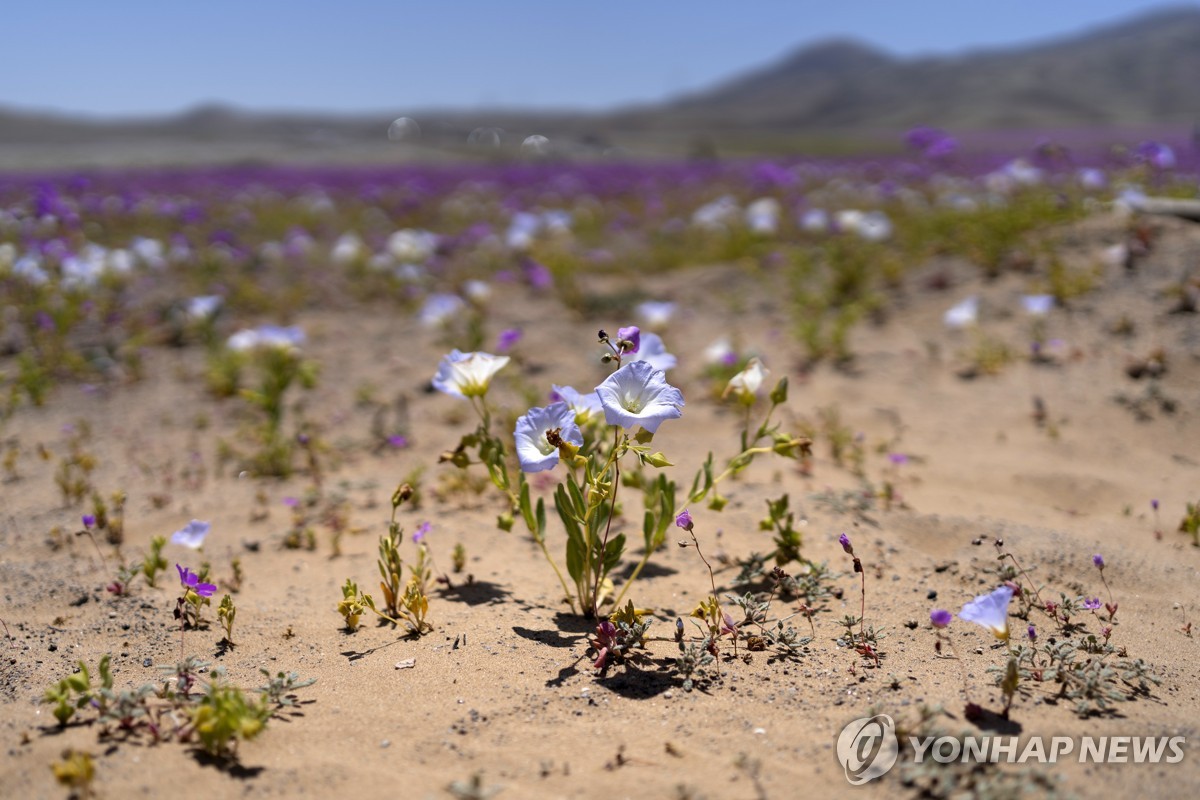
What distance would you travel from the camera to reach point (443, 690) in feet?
7.67

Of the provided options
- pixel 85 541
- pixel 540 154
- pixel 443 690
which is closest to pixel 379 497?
pixel 85 541

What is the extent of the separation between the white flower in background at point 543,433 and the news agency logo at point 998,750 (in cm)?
104

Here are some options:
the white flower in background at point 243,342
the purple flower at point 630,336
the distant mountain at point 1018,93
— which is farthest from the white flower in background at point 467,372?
the distant mountain at point 1018,93

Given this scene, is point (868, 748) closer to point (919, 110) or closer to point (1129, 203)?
point (1129, 203)

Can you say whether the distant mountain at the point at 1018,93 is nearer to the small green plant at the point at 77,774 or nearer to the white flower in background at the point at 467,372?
the white flower in background at the point at 467,372

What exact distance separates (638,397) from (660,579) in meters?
1.07

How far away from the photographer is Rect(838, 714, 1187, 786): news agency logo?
6.35 ft

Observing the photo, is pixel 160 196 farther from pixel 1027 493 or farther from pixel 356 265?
pixel 1027 493

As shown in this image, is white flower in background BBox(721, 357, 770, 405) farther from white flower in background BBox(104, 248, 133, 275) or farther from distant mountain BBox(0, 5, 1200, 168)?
distant mountain BBox(0, 5, 1200, 168)

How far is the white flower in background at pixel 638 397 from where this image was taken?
2.15m

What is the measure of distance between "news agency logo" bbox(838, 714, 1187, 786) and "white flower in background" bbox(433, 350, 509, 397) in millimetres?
1452

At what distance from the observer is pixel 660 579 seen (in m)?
3.08

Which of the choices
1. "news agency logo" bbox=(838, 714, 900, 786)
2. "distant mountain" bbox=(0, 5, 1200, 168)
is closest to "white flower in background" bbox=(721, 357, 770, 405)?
"news agency logo" bbox=(838, 714, 900, 786)

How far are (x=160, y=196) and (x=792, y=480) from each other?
1294cm
